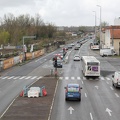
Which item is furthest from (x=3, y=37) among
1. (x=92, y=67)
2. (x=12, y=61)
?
(x=92, y=67)

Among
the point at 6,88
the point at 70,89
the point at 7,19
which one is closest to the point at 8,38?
the point at 7,19

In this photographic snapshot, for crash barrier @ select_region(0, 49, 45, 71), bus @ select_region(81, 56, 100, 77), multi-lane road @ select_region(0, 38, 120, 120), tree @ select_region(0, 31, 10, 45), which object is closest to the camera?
multi-lane road @ select_region(0, 38, 120, 120)

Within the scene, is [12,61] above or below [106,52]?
below

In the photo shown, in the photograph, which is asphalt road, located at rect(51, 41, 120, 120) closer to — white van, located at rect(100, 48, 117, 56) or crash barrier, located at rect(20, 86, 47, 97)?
crash barrier, located at rect(20, 86, 47, 97)

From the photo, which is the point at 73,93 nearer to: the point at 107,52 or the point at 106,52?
the point at 106,52

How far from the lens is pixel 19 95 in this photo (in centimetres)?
3625

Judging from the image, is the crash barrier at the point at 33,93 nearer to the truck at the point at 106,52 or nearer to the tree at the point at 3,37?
the truck at the point at 106,52

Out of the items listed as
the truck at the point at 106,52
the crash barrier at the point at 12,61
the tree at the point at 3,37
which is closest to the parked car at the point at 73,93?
the crash barrier at the point at 12,61

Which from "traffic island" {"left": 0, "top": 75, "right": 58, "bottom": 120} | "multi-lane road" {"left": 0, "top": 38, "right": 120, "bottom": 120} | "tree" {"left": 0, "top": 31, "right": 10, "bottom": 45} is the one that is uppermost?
"tree" {"left": 0, "top": 31, "right": 10, "bottom": 45}

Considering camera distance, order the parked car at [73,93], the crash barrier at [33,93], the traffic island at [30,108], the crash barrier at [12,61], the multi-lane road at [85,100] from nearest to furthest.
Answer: the traffic island at [30,108]
the multi-lane road at [85,100]
the parked car at [73,93]
the crash barrier at [33,93]
the crash barrier at [12,61]

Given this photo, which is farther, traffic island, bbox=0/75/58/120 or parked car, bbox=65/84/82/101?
parked car, bbox=65/84/82/101

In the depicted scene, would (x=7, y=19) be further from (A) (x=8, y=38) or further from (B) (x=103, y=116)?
(B) (x=103, y=116)

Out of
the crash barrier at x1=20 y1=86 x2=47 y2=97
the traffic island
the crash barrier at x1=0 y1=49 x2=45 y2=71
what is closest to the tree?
the crash barrier at x1=0 y1=49 x2=45 y2=71

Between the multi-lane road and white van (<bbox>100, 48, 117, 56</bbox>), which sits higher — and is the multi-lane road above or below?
below
